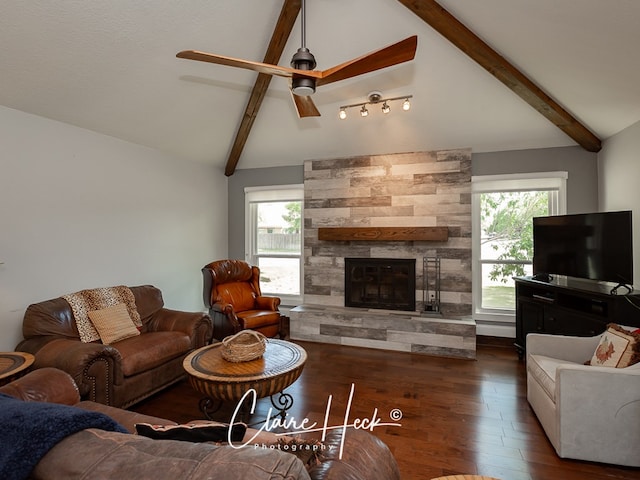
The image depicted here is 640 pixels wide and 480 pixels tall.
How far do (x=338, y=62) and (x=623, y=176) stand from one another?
322 centimetres

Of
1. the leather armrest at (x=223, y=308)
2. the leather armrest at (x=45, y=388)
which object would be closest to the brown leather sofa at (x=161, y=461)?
the leather armrest at (x=45, y=388)

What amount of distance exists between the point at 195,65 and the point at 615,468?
4.68 meters

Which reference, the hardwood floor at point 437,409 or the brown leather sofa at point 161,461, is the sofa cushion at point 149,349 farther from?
the brown leather sofa at point 161,461

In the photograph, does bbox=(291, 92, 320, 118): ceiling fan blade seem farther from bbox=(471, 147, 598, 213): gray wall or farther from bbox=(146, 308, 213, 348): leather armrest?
bbox=(471, 147, 598, 213): gray wall

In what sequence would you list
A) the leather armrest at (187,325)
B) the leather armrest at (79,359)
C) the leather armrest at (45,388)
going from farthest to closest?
the leather armrest at (187,325) → the leather armrest at (79,359) → the leather armrest at (45,388)

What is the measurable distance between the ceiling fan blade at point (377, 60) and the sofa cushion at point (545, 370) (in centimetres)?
236

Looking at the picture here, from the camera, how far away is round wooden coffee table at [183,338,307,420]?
2057mm

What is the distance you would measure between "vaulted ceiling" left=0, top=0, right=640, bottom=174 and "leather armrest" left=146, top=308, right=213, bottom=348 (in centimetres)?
214

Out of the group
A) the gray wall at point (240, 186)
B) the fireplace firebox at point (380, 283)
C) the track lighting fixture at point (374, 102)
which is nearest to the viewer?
the track lighting fixture at point (374, 102)

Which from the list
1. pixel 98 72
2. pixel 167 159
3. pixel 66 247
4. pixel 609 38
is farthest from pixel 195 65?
pixel 609 38

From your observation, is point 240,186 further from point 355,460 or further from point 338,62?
point 355,460

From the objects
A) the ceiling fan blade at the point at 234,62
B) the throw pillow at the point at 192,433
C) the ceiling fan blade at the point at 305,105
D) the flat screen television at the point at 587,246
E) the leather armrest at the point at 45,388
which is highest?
the ceiling fan blade at the point at 305,105

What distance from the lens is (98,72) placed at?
291 cm

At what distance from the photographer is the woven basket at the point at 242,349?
2.35m
